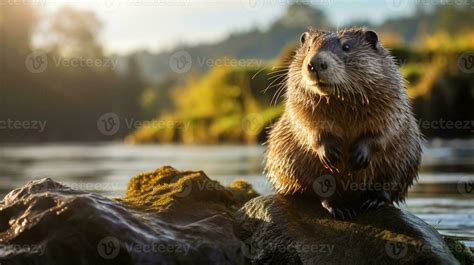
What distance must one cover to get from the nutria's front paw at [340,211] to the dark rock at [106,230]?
0.88 metres

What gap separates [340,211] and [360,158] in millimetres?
520

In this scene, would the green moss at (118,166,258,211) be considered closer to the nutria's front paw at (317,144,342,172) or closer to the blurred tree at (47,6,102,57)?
the nutria's front paw at (317,144,342,172)

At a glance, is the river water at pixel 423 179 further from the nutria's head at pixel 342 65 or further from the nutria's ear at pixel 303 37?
the nutria's ear at pixel 303 37

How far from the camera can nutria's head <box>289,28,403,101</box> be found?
6660 mm

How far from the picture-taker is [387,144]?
7.08 metres

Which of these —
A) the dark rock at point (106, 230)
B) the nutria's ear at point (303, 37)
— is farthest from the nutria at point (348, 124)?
the dark rock at point (106, 230)

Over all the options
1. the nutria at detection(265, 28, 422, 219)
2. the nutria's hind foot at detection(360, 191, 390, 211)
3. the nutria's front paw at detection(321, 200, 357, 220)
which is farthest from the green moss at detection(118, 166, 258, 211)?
the nutria's hind foot at detection(360, 191, 390, 211)

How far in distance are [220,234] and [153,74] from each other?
140567 mm

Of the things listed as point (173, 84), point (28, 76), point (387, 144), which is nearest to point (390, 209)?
point (387, 144)

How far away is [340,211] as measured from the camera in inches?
270

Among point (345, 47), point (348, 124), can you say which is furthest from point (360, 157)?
point (345, 47)

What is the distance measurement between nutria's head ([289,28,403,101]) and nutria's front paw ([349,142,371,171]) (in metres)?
0.47

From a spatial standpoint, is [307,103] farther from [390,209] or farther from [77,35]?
[77,35]

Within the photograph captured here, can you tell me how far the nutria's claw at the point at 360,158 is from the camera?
678cm
